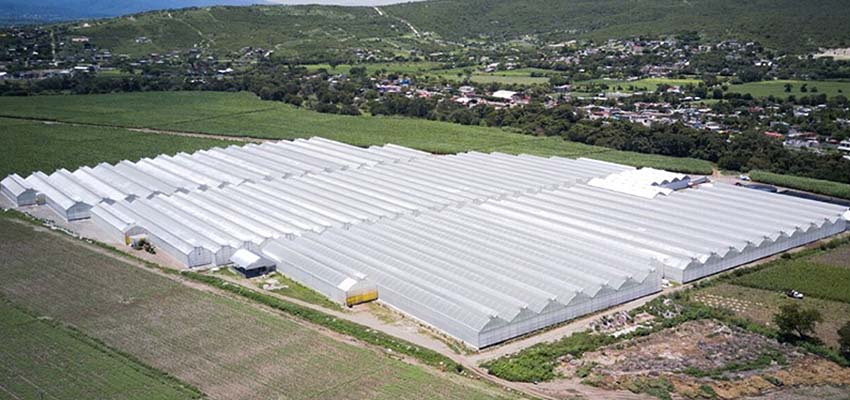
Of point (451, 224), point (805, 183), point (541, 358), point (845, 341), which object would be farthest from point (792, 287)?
point (805, 183)

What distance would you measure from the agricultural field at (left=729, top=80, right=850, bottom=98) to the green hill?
68.5ft

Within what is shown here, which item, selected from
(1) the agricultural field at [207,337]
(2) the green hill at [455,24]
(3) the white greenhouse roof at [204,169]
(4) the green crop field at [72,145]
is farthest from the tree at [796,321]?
(2) the green hill at [455,24]

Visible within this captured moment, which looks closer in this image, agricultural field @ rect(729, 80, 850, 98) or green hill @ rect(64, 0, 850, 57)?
agricultural field @ rect(729, 80, 850, 98)

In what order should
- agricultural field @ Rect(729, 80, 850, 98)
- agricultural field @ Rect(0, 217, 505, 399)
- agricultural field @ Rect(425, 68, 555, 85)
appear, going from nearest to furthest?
agricultural field @ Rect(0, 217, 505, 399) → agricultural field @ Rect(729, 80, 850, 98) → agricultural field @ Rect(425, 68, 555, 85)

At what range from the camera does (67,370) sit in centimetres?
2391

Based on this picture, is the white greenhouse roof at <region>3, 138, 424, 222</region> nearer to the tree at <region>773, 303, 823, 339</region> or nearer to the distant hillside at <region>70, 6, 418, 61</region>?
the tree at <region>773, 303, 823, 339</region>

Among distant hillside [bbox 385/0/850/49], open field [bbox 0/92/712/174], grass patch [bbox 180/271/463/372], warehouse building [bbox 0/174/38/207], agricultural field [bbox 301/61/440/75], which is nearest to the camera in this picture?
grass patch [bbox 180/271/463/372]

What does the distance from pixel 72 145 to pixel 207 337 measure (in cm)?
4323

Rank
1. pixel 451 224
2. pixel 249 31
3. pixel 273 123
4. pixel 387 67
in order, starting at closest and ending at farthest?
pixel 451 224 < pixel 273 123 < pixel 387 67 < pixel 249 31

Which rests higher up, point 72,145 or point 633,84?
point 633,84

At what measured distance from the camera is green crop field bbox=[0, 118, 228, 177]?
5631 centimetres

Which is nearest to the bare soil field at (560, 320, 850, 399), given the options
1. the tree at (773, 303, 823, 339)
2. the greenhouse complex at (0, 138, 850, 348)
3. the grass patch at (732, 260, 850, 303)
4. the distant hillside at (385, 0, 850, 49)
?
the tree at (773, 303, 823, 339)

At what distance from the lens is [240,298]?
30922 millimetres

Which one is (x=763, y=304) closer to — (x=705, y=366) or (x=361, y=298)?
(x=705, y=366)
